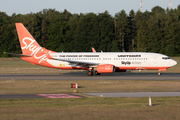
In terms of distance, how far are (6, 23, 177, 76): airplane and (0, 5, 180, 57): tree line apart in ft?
204

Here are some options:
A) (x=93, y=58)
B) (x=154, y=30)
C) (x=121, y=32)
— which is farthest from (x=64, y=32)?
(x=93, y=58)

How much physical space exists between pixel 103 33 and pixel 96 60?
70.9 m

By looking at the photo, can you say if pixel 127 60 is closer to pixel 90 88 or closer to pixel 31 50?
pixel 90 88

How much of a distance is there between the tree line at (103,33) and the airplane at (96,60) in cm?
6204

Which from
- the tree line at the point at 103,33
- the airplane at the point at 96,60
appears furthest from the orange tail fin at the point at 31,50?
the tree line at the point at 103,33

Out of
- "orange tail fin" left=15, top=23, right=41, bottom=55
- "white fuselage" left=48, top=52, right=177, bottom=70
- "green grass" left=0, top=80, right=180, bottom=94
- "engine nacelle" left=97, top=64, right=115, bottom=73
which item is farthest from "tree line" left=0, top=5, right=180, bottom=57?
"green grass" left=0, top=80, right=180, bottom=94

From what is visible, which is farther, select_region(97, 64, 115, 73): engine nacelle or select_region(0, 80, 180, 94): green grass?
select_region(97, 64, 115, 73): engine nacelle

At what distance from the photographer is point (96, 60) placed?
144 ft

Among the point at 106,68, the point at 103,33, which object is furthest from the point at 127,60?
the point at 103,33

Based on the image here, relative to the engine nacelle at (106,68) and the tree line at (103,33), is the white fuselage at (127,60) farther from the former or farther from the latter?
the tree line at (103,33)

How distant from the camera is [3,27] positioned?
4798 inches

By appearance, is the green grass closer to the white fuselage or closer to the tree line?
the white fuselage

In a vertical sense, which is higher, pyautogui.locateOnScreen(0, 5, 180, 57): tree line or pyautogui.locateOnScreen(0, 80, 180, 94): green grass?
pyautogui.locateOnScreen(0, 5, 180, 57): tree line

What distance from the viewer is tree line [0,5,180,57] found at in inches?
4232
